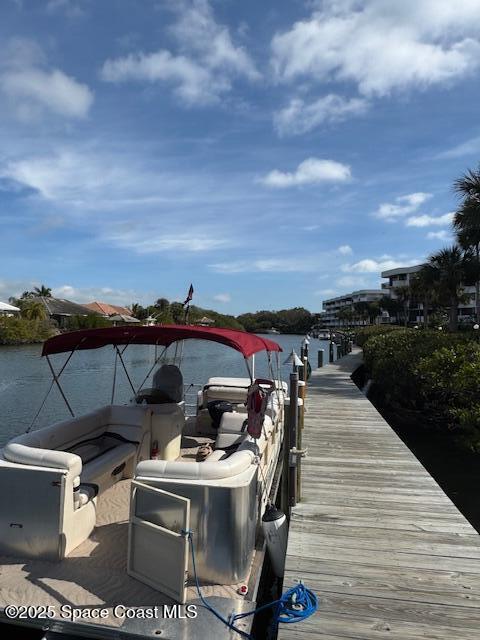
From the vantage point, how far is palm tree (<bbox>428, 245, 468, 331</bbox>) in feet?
109

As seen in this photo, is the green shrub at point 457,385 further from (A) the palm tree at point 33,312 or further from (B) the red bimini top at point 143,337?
(A) the palm tree at point 33,312

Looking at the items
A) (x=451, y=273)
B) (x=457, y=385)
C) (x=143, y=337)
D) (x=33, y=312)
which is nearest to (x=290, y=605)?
(x=143, y=337)

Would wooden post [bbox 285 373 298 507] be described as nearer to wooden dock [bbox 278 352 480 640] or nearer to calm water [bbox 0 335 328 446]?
wooden dock [bbox 278 352 480 640]

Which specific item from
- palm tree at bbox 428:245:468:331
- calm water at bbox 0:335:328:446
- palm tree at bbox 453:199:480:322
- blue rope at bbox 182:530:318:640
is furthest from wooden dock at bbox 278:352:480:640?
palm tree at bbox 428:245:468:331

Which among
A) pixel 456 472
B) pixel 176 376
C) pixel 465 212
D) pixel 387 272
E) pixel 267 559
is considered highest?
pixel 387 272

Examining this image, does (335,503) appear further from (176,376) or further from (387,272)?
(387,272)

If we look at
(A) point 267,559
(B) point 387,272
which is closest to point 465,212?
(A) point 267,559

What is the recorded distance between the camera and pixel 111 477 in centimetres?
550

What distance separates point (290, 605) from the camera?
3.79m

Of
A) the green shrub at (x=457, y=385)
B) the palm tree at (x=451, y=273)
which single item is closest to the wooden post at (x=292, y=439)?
the green shrub at (x=457, y=385)

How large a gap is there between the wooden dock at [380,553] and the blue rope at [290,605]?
0.07m

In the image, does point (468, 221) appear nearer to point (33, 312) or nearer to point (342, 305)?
point (33, 312)

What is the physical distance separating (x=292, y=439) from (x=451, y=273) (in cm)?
3120

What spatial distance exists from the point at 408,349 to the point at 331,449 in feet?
23.0
